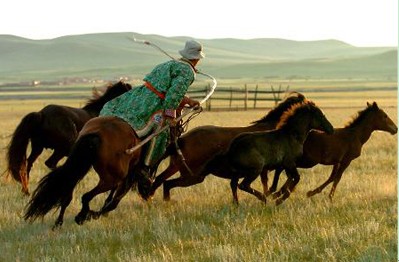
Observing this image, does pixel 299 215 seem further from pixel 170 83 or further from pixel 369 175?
pixel 369 175

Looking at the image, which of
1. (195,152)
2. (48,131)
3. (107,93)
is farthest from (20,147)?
(195,152)

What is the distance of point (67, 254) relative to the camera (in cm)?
677

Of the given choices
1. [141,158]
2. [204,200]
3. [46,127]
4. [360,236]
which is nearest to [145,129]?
[141,158]

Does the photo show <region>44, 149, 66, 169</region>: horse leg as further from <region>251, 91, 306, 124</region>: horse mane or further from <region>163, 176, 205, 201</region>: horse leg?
<region>251, 91, 306, 124</region>: horse mane

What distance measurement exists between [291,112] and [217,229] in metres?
2.51

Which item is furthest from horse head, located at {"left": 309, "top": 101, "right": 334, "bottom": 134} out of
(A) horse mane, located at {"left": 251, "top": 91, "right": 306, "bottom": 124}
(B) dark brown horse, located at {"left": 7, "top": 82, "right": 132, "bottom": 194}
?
(B) dark brown horse, located at {"left": 7, "top": 82, "right": 132, "bottom": 194}

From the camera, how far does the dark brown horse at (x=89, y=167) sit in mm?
7723

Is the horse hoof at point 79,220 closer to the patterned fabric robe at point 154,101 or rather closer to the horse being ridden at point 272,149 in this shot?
the patterned fabric robe at point 154,101

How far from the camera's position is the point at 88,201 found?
7.95 meters

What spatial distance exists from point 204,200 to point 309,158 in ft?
5.72

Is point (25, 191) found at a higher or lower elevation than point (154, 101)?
lower

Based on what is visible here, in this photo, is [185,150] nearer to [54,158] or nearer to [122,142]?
[122,142]

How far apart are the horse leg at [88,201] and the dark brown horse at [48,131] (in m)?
3.20

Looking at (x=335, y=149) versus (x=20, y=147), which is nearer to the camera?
(x=335, y=149)
